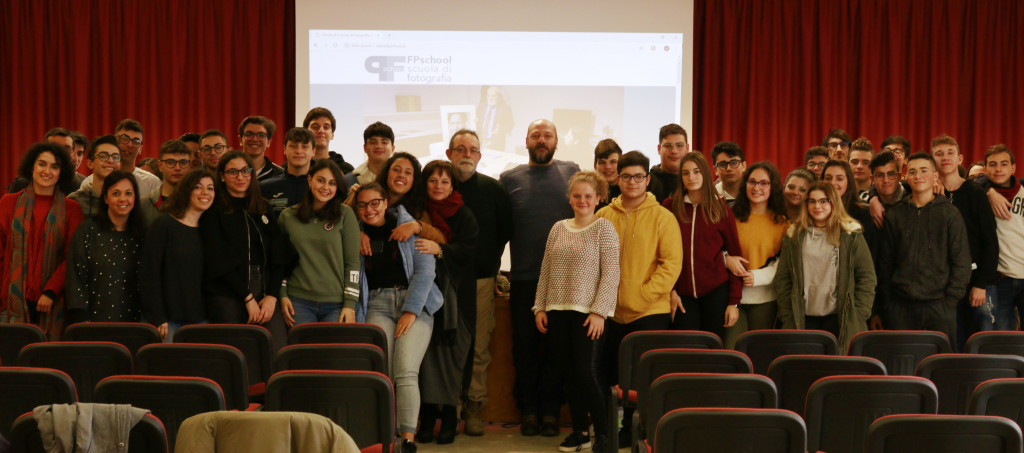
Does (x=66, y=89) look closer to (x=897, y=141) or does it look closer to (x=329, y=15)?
(x=329, y=15)

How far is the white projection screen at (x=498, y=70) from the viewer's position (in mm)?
8539

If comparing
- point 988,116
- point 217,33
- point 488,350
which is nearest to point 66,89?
point 217,33

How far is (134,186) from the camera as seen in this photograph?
4.53 metres

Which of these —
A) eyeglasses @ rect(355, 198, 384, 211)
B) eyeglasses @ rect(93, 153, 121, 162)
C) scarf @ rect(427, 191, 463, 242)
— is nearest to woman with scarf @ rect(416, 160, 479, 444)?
scarf @ rect(427, 191, 463, 242)

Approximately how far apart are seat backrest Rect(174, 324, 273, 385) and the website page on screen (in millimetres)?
4797

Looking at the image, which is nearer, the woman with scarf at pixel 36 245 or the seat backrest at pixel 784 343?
the seat backrest at pixel 784 343

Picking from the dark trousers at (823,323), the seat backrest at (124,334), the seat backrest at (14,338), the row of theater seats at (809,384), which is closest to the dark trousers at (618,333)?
the row of theater seats at (809,384)

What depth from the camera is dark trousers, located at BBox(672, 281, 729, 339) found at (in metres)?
4.70

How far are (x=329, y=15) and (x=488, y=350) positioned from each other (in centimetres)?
468

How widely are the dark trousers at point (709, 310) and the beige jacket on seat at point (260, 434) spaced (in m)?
2.71

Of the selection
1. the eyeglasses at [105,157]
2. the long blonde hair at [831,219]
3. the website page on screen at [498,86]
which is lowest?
the long blonde hair at [831,219]

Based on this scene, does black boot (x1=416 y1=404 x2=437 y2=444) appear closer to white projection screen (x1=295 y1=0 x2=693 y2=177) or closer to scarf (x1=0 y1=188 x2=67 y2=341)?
scarf (x1=0 y1=188 x2=67 y2=341)

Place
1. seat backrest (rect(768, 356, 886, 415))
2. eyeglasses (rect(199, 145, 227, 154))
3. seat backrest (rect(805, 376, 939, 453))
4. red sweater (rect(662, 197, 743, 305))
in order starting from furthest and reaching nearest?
eyeglasses (rect(199, 145, 227, 154)), red sweater (rect(662, 197, 743, 305)), seat backrest (rect(768, 356, 886, 415)), seat backrest (rect(805, 376, 939, 453))

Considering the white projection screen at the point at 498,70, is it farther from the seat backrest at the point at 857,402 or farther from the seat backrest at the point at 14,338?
the seat backrest at the point at 857,402
